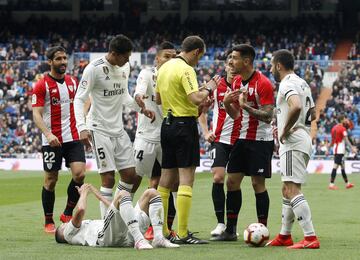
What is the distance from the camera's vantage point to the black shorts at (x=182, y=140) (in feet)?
37.0

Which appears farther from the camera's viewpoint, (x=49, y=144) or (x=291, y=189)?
(x=49, y=144)

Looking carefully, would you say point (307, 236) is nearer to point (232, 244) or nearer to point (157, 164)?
point (232, 244)

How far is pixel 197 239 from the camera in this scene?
1145 centimetres

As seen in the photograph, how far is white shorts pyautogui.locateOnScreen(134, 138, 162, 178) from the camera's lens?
41.9 ft

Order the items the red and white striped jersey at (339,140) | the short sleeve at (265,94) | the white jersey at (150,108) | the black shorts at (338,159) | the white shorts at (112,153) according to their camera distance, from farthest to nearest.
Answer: the red and white striped jersey at (339,140) < the black shorts at (338,159) < the white jersey at (150,108) < the white shorts at (112,153) < the short sleeve at (265,94)

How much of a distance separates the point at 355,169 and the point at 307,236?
85.2 ft

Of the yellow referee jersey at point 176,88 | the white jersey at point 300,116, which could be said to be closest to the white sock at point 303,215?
the white jersey at point 300,116

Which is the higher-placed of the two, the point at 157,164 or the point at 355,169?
the point at 157,164

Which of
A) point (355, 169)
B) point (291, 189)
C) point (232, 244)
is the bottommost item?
point (355, 169)

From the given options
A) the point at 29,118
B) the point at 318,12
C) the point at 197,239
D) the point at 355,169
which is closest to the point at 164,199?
the point at 197,239

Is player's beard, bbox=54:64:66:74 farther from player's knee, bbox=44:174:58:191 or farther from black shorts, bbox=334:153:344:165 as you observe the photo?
black shorts, bbox=334:153:344:165

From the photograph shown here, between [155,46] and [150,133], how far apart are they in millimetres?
38120

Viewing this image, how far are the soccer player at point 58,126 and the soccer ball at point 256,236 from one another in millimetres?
3356

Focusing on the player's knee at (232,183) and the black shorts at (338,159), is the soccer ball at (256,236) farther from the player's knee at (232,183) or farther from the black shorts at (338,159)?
the black shorts at (338,159)
